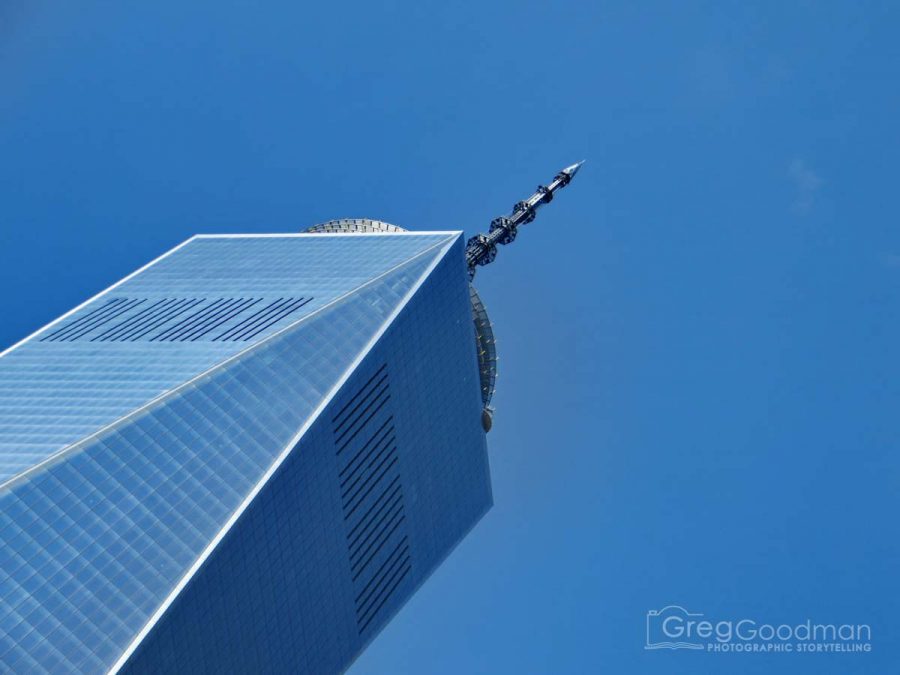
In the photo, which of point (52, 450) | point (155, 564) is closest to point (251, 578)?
point (155, 564)

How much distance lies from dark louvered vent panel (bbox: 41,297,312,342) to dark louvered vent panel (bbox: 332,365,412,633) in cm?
1716

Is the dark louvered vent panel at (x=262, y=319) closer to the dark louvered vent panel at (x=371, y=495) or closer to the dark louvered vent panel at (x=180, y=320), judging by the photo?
the dark louvered vent panel at (x=180, y=320)

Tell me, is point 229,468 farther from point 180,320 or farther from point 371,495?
point 180,320

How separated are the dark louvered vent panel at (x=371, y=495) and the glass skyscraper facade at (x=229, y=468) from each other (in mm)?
388

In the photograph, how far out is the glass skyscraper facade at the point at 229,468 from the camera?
427ft

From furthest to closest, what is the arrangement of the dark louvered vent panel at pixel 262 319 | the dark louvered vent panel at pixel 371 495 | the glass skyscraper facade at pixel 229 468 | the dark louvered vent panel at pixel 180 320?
the dark louvered vent panel at pixel 180 320, the dark louvered vent panel at pixel 262 319, the dark louvered vent panel at pixel 371 495, the glass skyscraper facade at pixel 229 468

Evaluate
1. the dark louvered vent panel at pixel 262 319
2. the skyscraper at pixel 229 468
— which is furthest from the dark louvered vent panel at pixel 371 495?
the dark louvered vent panel at pixel 262 319

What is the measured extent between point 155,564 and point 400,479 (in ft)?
195

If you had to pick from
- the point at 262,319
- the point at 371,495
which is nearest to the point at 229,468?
the point at 371,495

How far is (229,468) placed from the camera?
148000 millimetres

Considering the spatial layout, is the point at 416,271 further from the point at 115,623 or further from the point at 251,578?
the point at 115,623

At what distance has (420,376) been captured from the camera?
625 feet

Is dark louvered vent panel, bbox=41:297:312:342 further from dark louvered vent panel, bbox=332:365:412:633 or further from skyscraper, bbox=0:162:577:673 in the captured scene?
dark louvered vent panel, bbox=332:365:412:633

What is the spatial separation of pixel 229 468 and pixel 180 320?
145ft
